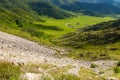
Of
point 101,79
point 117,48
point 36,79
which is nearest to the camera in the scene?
point 36,79

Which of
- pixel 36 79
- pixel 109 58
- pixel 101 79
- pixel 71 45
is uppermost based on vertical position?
pixel 36 79

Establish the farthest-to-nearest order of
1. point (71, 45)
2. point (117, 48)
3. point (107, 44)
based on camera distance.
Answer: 1. point (71, 45)
2. point (107, 44)
3. point (117, 48)

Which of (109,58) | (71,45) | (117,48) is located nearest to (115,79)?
(109,58)

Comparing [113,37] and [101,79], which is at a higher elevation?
[101,79]

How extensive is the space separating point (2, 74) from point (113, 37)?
168 m

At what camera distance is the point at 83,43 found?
199 metres

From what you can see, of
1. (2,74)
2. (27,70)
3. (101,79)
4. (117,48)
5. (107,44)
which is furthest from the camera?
(107,44)

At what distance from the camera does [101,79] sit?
48906 mm

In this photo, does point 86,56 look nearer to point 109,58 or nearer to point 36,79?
point 109,58

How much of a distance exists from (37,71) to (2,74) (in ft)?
36.8

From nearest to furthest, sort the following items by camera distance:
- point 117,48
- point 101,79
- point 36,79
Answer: point 36,79 → point 101,79 → point 117,48

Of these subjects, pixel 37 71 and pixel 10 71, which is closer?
pixel 10 71

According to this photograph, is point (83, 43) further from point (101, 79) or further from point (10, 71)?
point (10, 71)

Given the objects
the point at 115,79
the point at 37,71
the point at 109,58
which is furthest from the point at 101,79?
the point at 109,58
